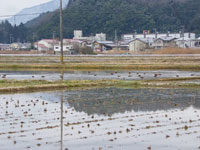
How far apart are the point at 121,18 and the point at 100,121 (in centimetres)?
10192

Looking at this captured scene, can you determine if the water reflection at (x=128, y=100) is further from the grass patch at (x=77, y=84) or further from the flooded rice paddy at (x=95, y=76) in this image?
the flooded rice paddy at (x=95, y=76)

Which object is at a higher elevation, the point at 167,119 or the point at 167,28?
the point at 167,28

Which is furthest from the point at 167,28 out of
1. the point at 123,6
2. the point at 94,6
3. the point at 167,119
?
the point at 167,119

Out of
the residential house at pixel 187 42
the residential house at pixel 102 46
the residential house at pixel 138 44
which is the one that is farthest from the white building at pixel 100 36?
the residential house at pixel 187 42

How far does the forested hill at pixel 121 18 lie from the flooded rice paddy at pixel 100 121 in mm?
97053

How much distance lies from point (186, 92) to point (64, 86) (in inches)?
220

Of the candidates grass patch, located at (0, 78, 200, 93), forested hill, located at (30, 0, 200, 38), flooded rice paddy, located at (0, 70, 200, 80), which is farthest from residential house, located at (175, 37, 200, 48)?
grass patch, located at (0, 78, 200, 93)

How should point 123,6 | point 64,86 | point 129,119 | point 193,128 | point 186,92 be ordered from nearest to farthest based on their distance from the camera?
1. point 193,128
2. point 129,119
3. point 186,92
4. point 64,86
5. point 123,6

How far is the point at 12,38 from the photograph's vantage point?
140375 millimetres

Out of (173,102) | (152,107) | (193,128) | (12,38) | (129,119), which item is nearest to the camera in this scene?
(193,128)

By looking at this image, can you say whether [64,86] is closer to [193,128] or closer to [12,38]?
[193,128]

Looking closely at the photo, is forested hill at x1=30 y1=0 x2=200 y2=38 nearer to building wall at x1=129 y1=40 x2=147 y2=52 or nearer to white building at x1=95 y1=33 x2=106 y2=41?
white building at x1=95 y1=33 x2=106 y2=41

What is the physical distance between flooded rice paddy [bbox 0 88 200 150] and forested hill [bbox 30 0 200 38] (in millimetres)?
97053

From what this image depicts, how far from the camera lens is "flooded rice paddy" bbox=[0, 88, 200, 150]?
342 inches
